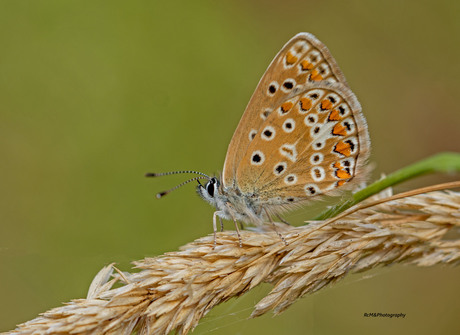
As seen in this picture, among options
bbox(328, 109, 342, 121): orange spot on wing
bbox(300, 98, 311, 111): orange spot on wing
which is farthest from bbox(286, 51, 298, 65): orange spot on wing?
bbox(328, 109, 342, 121): orange spot on wing

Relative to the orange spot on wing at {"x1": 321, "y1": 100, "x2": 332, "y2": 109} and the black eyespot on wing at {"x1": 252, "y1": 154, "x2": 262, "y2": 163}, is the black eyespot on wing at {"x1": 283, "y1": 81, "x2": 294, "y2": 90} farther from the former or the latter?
the black eyespot on wing at {"x1": 252, "y1": 154, "x2": 262, "y2": 163}

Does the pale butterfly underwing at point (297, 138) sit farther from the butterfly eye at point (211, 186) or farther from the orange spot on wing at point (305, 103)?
the butterfly eye at point (211, 186)

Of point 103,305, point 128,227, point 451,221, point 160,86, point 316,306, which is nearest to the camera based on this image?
point 103,305

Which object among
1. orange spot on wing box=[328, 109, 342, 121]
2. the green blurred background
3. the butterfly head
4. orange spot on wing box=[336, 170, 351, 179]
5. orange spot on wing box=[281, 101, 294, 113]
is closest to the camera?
orange spot on wing box=[336, 170, 351, 179]

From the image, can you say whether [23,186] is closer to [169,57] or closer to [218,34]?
[169,57]

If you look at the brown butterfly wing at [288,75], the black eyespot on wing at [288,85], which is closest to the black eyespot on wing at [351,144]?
the brown butterfly wing at [288,75]

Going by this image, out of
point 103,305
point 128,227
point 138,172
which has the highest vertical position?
point 138,172

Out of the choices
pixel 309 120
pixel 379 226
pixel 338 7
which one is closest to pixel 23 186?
pixel 309 120

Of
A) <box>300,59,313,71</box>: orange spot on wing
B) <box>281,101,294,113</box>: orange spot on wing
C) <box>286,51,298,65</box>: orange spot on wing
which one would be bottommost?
<box>281,101,294,113</box>: orange spot on wing

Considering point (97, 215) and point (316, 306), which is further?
point (97, 215)
